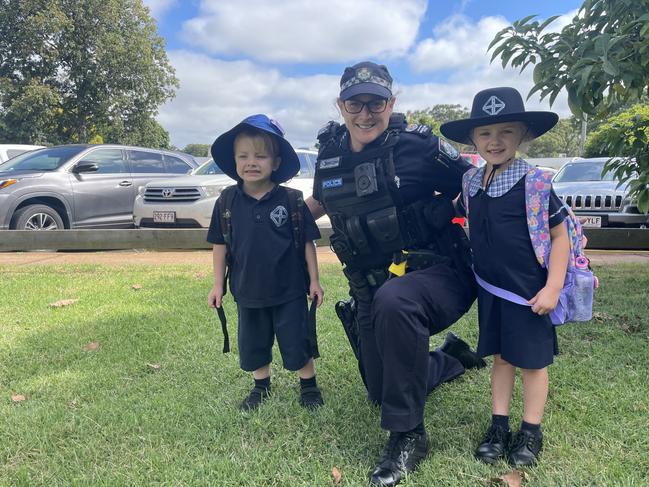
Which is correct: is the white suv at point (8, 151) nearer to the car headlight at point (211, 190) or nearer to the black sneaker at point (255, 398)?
the car headlight at point (211, 190)

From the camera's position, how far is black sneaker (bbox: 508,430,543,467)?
2305 millimetres

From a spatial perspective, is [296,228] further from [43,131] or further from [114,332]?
[43,131]

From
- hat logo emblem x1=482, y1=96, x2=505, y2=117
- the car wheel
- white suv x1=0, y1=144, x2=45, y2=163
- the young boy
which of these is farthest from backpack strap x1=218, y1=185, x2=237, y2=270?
white suv x1=0, y1=144, x2=45, y2=163

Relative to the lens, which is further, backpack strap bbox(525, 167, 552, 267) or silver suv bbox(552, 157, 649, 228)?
silver suv bbox(552, 157, 649, 228)

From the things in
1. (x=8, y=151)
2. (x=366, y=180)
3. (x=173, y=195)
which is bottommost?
(x=173, y=195)

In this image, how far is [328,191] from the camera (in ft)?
8.95

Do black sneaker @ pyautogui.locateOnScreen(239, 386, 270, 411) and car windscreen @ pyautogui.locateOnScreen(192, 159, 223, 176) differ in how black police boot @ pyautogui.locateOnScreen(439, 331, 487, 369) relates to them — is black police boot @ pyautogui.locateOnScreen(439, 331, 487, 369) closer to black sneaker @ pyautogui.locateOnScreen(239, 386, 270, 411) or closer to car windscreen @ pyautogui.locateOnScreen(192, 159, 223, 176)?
black sneaker @ pyautogui.locateOnScreen(239, 386, 270, 411)

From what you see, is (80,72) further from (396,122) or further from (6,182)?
(396,122)

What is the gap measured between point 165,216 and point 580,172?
7.31 m

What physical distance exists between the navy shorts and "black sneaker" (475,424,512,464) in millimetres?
1012

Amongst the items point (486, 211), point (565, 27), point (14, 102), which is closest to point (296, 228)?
point (486, 211)

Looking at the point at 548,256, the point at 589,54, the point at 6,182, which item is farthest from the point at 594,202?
the point at 6,182

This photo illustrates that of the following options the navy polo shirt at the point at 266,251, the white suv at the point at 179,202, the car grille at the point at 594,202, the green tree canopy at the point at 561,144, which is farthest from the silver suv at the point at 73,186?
the green tree canopy at the point at 561,144

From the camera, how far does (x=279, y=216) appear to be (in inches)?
113
